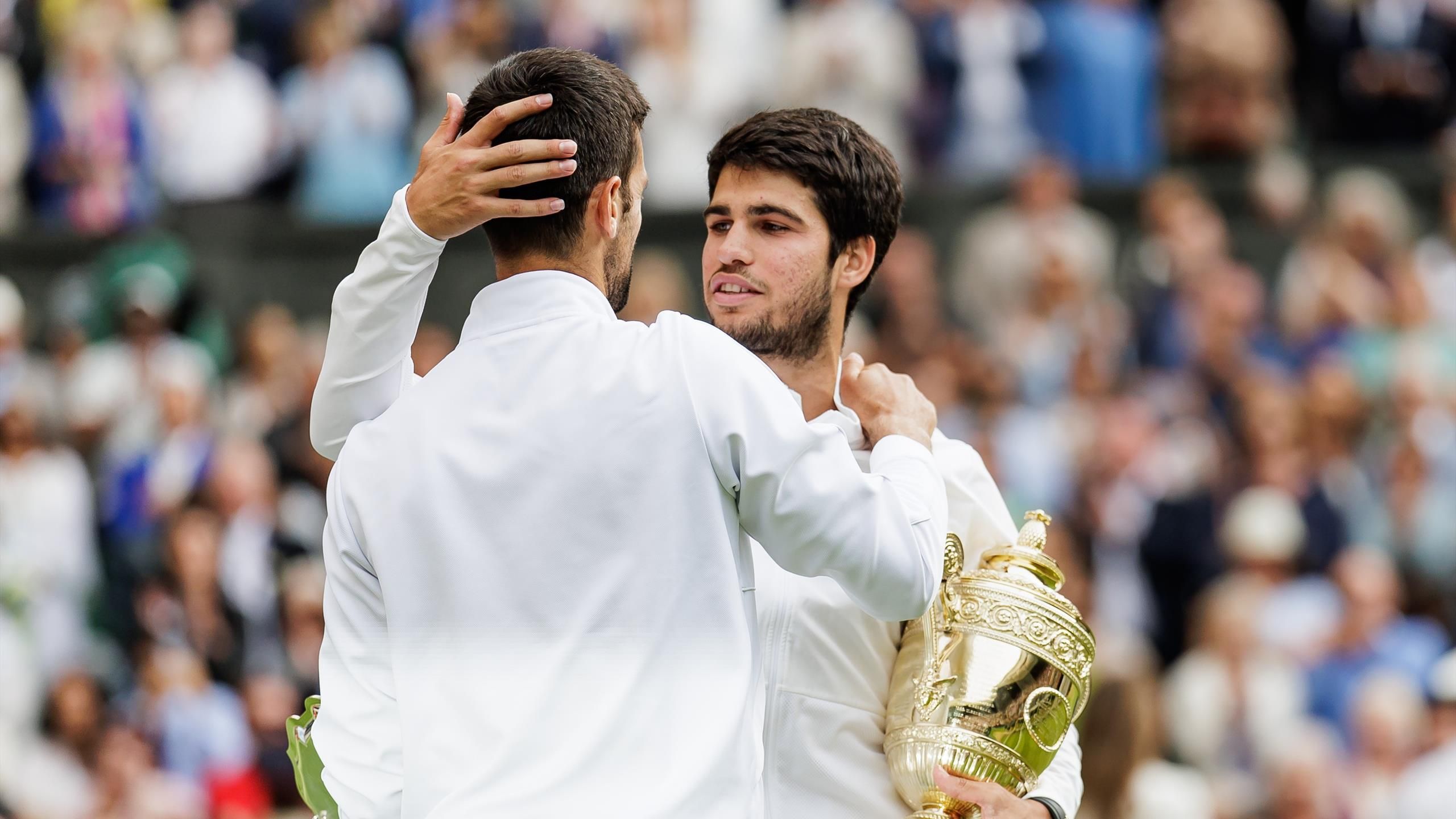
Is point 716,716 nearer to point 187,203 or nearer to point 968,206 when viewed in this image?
point 968,206

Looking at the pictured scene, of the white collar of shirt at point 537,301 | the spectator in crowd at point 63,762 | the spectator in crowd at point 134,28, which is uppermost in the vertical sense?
the spectator in crowd at point 134,28

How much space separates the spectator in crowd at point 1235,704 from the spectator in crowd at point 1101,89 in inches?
150

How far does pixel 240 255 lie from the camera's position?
11461 mm

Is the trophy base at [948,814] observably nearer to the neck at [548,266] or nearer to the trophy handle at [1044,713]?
the trophy handle at [1044,713]

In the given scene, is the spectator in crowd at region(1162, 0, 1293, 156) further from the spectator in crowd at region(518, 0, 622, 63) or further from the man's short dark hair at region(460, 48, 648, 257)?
the man's short dark hair at region(460, 48, 648, 257)

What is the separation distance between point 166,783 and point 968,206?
5.13m

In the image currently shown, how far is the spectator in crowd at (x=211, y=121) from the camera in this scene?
37.8 ft

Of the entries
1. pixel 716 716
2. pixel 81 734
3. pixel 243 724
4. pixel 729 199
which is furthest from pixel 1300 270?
pixel 716 716

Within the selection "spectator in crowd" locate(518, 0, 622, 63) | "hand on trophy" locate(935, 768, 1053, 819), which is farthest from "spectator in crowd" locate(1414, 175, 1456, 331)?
"hand on trophy" locate(935, 768, 1053, 819)

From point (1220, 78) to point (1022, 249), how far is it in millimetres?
1890

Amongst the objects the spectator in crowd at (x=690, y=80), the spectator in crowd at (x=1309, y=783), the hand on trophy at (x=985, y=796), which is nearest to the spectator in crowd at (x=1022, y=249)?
the spectator in crowd at (x=690, y=80)

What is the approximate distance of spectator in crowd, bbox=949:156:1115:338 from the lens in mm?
10188

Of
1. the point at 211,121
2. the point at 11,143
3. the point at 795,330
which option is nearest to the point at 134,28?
the point at 211,121

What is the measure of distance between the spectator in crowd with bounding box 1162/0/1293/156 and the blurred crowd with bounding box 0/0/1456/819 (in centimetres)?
2
